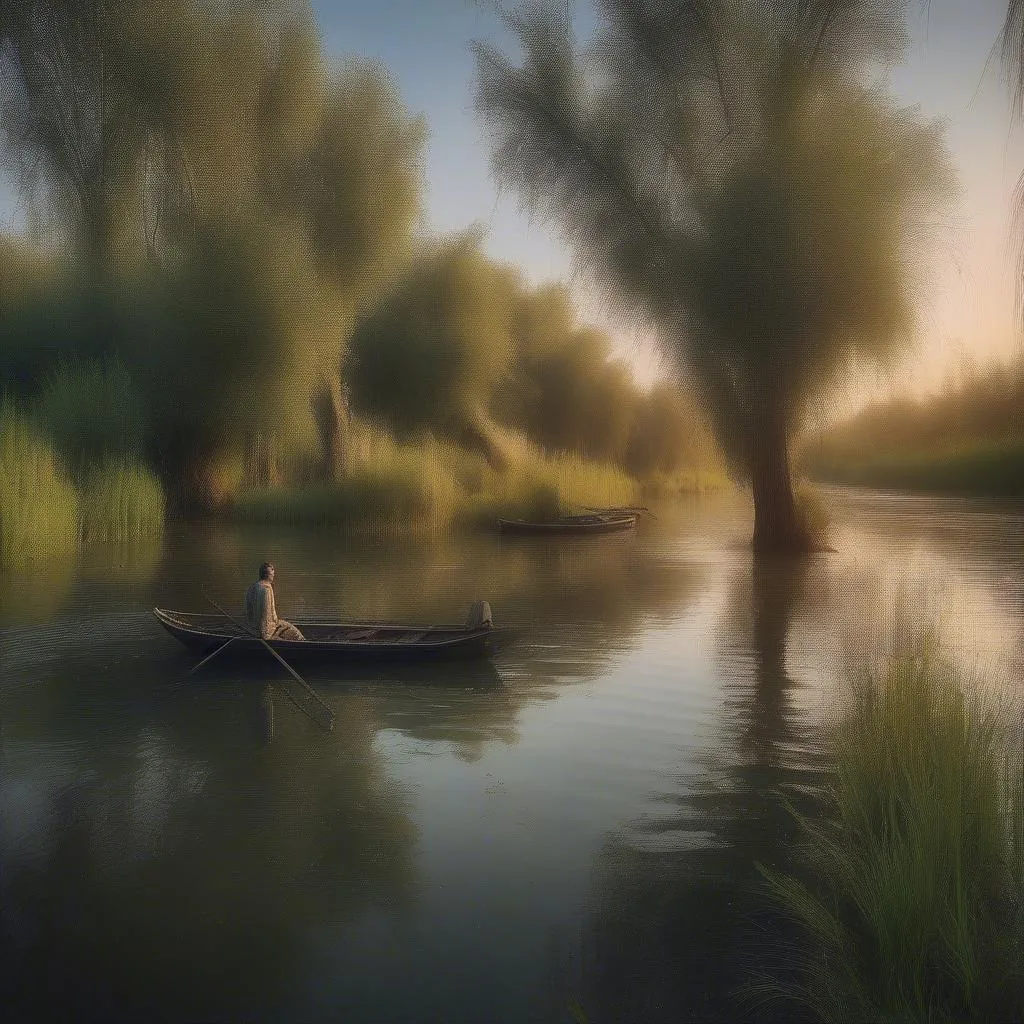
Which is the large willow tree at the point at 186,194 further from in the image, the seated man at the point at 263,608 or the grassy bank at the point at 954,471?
the grassy bank at the point at 954,471

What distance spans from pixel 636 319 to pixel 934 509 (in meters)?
25.9

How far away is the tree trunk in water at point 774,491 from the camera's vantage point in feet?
71.5

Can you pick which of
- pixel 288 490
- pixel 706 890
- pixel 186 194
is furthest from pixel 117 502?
pixel 706 890

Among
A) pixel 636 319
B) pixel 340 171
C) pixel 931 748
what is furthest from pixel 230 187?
pixel 931 748

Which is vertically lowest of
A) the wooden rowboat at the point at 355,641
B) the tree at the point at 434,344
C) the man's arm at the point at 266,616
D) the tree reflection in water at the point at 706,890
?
the tree reflection in water at the point at 706,890

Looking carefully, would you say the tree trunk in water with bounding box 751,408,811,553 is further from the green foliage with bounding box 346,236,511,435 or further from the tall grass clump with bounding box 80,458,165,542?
the green foliage with bounding box 346,236,511,435

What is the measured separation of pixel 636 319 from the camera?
71.8ft

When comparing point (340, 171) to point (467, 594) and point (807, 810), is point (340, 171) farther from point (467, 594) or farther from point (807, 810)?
point (807, 810)

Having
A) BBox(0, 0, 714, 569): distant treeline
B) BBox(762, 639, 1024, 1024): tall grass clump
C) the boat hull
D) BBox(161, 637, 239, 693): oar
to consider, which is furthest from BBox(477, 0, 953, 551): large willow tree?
BBox(762, 639, 1024, 1024): tall grass clump

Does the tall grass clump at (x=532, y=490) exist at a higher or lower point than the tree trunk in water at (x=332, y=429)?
lower

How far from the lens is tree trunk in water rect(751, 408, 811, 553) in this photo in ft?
71.5

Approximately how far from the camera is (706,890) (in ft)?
19.1

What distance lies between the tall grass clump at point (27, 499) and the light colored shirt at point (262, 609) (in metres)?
10.2

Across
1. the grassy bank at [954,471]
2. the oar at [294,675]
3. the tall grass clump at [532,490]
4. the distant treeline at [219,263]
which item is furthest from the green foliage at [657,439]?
the oar at [294,675]
